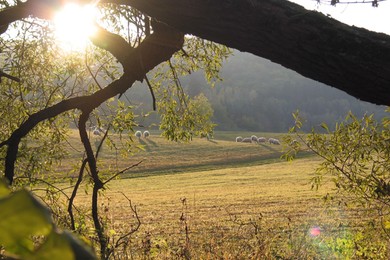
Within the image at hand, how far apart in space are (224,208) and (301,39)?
27.0 ft

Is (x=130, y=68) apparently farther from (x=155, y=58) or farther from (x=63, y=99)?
(x=63, y=99)

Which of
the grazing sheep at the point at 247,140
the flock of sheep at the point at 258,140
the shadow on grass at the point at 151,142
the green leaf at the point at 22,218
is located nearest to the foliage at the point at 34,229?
the green leaf at the point at 22,218

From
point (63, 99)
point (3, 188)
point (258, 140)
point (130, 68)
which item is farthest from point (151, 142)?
point (3, 188)

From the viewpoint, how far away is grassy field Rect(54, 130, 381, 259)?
254 inches

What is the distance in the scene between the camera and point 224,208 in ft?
34.7

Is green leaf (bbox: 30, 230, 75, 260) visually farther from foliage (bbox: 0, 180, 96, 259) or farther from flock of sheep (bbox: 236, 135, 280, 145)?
flock of sheep (bbox: 236, 135, 280, 145)

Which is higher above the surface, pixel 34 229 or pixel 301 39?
pixel 301 39

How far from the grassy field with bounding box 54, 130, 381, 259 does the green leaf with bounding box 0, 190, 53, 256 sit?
468 cm

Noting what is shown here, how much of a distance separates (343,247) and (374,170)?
167 inches

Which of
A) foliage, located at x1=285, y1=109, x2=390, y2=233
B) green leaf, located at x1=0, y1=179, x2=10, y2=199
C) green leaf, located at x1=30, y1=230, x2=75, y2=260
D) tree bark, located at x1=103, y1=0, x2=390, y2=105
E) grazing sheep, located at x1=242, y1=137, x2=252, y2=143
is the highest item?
tree bark, located at x1=103, y1=0, x2=390, y2=105

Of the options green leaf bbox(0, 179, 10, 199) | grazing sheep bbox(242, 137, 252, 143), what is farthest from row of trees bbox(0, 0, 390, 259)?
grazing sheep bbox(242, 137, 252, 143)

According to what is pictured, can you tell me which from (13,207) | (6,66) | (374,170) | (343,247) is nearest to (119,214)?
(343,247)

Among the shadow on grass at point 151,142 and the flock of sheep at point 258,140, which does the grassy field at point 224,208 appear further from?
the flock of sheep at point 258,140

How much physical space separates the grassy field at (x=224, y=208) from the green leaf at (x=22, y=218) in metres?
4.68
